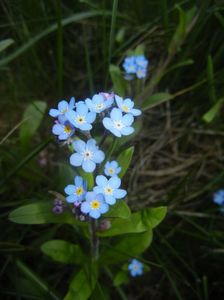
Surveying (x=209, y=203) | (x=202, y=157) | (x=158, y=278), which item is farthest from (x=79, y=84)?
(x=158, y=278)

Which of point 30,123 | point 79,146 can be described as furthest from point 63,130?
point 30,123

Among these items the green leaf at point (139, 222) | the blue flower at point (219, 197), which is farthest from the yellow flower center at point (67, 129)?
the blue flower at point (219, 197)

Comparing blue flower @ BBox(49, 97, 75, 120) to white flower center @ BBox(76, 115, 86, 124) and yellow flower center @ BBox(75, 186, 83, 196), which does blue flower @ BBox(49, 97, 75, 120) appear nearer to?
white flower center @ BBox(76, 115, 86, 124)

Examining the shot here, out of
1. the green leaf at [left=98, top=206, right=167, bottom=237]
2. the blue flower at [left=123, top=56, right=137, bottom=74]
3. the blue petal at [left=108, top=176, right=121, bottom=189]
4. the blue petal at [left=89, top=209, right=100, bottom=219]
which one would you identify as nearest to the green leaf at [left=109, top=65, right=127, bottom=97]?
the blue flower at [left=123, top=56, right=137, bottom=74]

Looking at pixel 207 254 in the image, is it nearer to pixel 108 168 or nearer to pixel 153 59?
pixel 108 168

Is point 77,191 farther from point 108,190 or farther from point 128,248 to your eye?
point 128,248

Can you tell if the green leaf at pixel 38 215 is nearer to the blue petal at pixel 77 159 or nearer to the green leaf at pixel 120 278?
the blue petal at pixel 77 159
